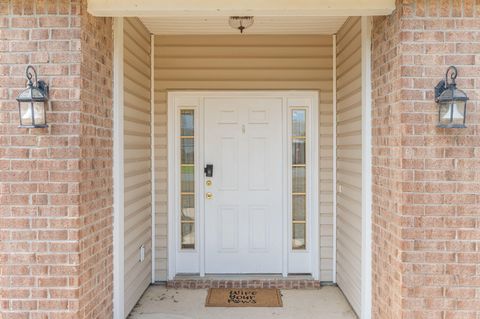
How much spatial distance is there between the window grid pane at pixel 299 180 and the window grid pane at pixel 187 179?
1071 mm

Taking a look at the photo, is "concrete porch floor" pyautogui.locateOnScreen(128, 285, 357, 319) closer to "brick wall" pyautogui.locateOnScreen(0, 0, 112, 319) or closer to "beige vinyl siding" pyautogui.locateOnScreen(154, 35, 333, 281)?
"beige vinyl siding" pyautogui.locateOnScreen(154, 35, 333, 281)

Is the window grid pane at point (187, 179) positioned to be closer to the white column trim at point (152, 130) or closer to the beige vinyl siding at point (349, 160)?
the white column trim at point (152, 130)

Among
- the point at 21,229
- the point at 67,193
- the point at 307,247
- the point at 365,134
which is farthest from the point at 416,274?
the point at 21,229

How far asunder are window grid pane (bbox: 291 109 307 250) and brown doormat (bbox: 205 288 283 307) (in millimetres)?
618

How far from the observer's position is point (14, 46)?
2758 millimetres

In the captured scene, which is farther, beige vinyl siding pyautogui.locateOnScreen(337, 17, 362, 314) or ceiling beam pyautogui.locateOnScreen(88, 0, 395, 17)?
beige vinyl siding pyautogui.locateOnScreen(337, 17, 362, 314)

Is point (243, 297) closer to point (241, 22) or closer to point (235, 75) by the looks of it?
point (235, 75)

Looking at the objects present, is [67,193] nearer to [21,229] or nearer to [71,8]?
[21,229]

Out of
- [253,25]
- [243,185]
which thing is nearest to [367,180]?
[243,185]

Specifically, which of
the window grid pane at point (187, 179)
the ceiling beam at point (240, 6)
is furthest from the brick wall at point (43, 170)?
the window grid pane at point (187, 179)

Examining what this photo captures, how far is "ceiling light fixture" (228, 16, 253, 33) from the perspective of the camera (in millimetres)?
3891

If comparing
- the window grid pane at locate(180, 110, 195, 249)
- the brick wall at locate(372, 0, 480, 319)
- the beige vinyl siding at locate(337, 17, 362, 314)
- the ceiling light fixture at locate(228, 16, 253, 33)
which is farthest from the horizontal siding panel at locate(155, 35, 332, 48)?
the brick wall at locate(372, 0, 480, 319)

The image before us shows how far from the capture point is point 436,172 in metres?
2.76

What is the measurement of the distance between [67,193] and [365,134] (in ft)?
7.37
